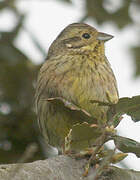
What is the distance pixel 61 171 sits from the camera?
2203 millimetres

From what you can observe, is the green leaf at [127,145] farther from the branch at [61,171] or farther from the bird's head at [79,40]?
the bird's head at [79,40]

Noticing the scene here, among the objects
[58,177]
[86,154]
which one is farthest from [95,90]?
[58,177]

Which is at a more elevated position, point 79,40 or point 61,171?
point 79,40

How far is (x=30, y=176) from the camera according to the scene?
2.03 m

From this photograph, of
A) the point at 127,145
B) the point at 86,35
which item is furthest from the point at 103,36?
the point at 127,145

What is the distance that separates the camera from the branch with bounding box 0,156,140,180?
6.73ft

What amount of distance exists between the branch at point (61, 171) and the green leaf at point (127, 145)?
0.30 feet

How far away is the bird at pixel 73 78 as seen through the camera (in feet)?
11.3

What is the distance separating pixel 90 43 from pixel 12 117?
0.89 metres

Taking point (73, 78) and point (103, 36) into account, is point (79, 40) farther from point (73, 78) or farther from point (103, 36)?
point (73, 78)

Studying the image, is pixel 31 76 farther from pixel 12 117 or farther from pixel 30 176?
pixel 30 176

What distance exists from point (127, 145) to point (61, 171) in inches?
11.8

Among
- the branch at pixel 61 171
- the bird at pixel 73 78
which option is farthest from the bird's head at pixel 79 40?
the branch at pixel 61 171

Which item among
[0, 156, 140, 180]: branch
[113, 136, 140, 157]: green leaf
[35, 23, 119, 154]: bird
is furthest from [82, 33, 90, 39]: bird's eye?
[113, 136, 140, 157]: green leaf
